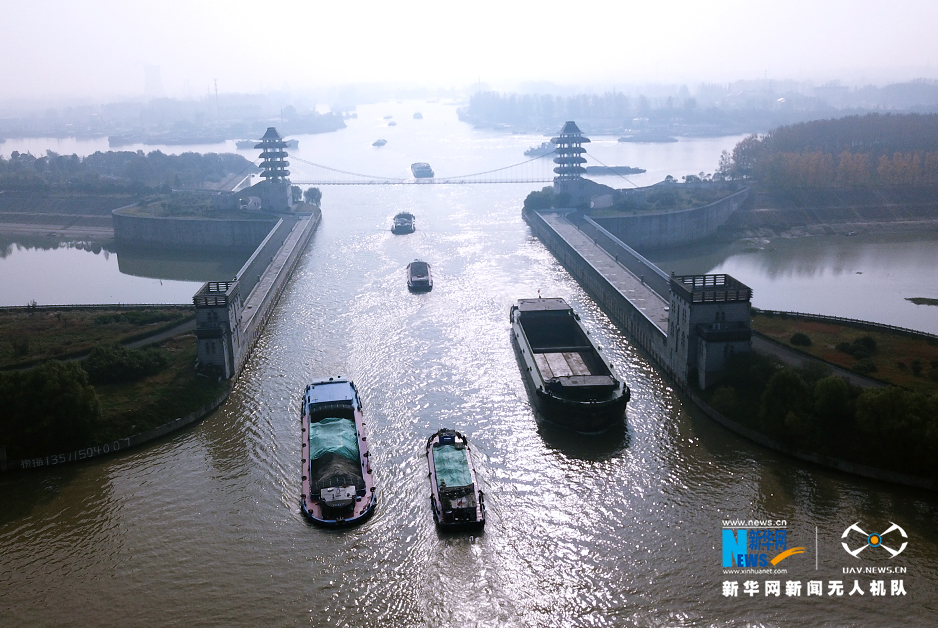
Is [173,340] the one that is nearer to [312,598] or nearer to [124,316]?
[124,316]

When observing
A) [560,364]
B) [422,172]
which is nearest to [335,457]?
[560,364]

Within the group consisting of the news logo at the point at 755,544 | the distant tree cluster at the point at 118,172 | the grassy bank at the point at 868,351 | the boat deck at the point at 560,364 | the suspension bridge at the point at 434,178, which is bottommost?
the news logo at the point at 755,544

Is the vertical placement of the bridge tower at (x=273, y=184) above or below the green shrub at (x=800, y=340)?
above

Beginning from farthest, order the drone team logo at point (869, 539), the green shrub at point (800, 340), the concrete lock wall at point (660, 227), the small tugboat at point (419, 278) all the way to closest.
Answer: the concrete lock wall at point (660, 227), the small tugboat at point (419, 278), the green shrub at point (800, 340), the drone team logo at point (869, 539)

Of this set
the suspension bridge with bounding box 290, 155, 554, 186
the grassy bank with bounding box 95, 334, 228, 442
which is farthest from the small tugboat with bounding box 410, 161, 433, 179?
the grassy bank with bounding box 95, 334, 228, 442

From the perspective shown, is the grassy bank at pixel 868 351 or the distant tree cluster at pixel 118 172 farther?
the distant tree cluster at pixel 118 172

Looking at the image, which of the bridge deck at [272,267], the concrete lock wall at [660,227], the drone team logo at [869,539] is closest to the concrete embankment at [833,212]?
the concrete lock wall at [660,227]

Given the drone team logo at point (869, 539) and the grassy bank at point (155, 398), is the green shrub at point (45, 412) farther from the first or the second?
the drone team logo at point (869, 539)
